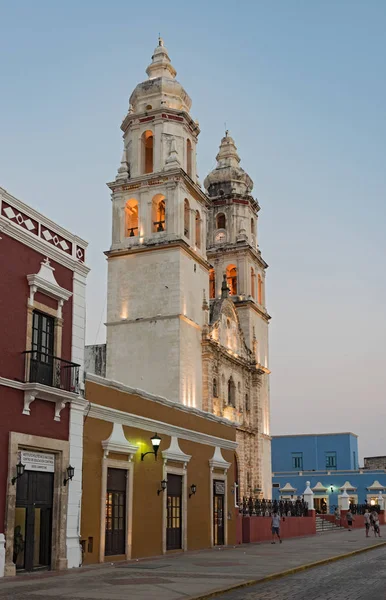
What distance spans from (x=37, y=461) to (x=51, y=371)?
2130 millimetres

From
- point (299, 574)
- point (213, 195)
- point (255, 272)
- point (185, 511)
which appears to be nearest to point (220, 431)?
point (185, 511)

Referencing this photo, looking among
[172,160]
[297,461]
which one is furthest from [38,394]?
[297,461]

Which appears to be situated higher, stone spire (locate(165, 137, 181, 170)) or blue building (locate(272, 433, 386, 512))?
stone spire (locate(165, 137, 181, 170))

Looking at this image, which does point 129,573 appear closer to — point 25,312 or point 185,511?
point 25,312

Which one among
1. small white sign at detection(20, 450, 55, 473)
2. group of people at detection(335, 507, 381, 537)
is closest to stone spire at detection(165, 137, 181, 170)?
group of people at detection(335, 507, 381, 537)

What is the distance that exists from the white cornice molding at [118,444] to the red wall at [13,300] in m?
3.99

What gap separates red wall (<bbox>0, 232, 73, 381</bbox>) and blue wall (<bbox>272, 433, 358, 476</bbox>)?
59172 millimetres

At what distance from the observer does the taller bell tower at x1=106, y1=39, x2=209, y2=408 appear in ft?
135

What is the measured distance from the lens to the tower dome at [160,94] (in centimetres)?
4603

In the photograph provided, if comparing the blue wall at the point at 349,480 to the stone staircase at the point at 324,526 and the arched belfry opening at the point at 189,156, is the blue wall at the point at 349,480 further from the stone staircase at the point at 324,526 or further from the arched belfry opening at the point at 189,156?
the arched belfry opening at the point at 189,156

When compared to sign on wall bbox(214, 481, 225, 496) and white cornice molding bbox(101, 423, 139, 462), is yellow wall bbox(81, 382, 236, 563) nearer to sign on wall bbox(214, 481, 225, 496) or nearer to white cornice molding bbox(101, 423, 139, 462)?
white cornice molding bbox(101, 423, 139, 462)

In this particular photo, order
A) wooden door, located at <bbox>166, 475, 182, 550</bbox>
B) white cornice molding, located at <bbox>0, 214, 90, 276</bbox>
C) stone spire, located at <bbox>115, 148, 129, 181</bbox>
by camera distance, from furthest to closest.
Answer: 1. stone spire, located at <bbox>115, 148, 129, 181</bbox>
2. wooden door, located at <bbox>166, 475, 182, 550</bbox>
3. white cornice molding, located at <bbox>0, 214, 90, 276</bbox>

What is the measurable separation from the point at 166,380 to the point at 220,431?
11631 mm

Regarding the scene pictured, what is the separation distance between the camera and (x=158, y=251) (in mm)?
42875
